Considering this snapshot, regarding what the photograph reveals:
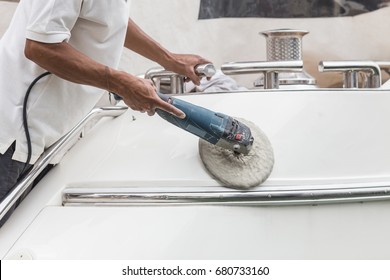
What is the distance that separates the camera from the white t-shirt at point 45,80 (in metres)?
1.27

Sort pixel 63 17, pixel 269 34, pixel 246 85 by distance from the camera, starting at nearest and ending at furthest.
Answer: pixel 63 17 < pixel 269 34 < pixel 246 85

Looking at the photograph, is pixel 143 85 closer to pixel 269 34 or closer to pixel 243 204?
pixel 243 204

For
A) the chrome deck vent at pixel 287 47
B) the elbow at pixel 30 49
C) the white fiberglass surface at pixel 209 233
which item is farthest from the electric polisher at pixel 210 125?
the chrome deck vent at pixel 287 47

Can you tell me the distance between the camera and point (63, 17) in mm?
1195

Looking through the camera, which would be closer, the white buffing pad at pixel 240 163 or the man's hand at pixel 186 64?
the white buffing pad at pixel 240 163

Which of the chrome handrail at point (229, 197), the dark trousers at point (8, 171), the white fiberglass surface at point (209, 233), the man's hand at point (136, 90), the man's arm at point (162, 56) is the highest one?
the man's arm at point (162, 56)

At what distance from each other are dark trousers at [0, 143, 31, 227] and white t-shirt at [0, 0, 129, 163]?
11mm

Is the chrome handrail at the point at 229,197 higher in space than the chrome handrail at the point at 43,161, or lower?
lower

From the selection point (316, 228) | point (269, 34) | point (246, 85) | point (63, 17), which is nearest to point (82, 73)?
point (63, 17)

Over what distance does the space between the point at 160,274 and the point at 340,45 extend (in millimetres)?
1324

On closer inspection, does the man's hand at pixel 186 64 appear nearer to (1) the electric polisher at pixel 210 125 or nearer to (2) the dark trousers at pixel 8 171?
(1) the electric polisher at pixel 210 125

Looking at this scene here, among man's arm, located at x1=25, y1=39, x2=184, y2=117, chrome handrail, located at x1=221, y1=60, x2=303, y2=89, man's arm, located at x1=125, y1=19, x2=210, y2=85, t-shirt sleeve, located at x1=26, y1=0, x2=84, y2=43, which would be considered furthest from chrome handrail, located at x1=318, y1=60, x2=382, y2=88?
t-shirt sleeve, located at x1=26, y1=0, x2=84, y2=43

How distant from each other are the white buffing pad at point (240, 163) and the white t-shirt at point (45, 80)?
0.84 ft

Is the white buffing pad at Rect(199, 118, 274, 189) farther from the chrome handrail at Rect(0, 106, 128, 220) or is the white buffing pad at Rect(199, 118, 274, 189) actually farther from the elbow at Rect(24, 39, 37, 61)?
the elbow at Rect(24, 39, 37, 61)
